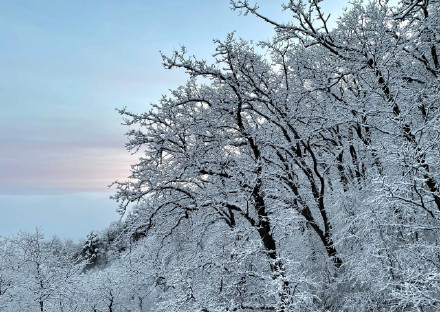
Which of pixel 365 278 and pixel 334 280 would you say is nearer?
pixel 365 278

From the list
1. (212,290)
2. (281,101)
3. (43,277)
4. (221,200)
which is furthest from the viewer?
(43,277)

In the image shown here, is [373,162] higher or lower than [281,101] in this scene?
lower

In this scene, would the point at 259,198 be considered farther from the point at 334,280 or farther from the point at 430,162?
the point at 430,162

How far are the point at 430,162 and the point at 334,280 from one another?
4.88 metres

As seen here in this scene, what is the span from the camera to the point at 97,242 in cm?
6538

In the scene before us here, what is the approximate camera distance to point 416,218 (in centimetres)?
703

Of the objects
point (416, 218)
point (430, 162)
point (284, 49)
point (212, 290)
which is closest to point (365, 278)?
point (416, 218)

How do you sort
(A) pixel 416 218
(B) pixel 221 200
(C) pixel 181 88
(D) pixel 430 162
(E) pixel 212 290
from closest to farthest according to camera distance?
(D) pixel 430 162 → (A) pixel 416 218 → (E) pixel 212 290 → (B) pixel 221 200 → (C) pixel 181 88

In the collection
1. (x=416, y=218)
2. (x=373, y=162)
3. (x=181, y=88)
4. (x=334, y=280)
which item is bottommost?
(x=334, y=280)

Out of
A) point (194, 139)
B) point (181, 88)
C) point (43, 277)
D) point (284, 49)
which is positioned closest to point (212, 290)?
point (194, 139)

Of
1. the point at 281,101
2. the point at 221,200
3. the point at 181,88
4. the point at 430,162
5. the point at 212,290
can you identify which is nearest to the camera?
the point at 430,162

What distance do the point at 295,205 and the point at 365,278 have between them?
3125mm

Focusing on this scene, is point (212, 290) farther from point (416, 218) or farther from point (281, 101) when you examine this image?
point (281, 101)

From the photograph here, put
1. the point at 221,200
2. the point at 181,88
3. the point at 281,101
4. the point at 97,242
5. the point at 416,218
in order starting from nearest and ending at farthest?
the point at 416,218 < the point at 221,200 < the point at 281,101 < the point at 181,88 < the point at 97,242
